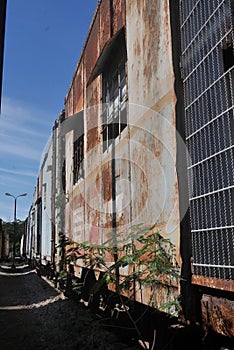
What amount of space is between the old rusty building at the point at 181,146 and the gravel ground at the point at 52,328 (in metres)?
1.27

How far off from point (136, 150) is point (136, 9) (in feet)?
4.16

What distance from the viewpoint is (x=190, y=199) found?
7.23ft

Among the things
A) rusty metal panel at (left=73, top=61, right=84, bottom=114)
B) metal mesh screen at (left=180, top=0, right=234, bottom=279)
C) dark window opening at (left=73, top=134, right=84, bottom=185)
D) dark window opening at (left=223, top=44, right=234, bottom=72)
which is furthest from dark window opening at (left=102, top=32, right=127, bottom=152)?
dark window opening at (left=223, top=44, right=234, bottom=72)

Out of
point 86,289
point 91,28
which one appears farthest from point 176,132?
point 86,289

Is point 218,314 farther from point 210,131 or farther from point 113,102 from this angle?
point 113,102

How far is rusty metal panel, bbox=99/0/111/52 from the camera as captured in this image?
4410mm

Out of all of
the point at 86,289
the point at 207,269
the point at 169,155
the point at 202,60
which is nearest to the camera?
the point at 207,269

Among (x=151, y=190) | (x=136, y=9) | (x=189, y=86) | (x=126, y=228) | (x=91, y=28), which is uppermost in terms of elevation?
(x=91, y=28)

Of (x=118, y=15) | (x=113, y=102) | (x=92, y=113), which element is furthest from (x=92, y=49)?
(x=118, y=15)

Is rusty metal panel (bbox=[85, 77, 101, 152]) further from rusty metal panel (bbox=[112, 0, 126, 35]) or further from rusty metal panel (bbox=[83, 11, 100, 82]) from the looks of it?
rusty metal panel (bbox=[112, 0, 126, 35])

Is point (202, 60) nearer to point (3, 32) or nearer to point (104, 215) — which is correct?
point (3, 32)

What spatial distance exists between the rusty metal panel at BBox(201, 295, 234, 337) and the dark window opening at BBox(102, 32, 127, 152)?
2507 millimetres

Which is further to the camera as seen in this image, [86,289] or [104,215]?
[86,289]

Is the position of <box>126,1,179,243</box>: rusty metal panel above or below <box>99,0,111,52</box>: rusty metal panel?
below
